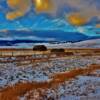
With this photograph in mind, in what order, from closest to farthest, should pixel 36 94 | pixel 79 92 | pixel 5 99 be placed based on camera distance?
1. pixel 5 99
2. pixel 36 94
3. pixel 79 92

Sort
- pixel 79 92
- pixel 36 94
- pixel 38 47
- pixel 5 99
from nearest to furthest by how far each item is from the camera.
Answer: pixel 5 99 → pixel 36 94 → pixel 79 92 → pixel 38 47

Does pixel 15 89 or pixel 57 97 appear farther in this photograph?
pixel 15 89

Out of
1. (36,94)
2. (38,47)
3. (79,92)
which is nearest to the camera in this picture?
(36,94)

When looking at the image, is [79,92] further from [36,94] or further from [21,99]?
[21,99]

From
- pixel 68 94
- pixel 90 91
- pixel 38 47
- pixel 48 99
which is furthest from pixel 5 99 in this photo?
pixel 38 47

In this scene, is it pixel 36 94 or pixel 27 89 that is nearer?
pixel 36 94

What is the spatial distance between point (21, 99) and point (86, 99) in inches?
77.5

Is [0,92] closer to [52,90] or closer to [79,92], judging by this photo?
[52,90]

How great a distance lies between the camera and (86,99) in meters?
11.0

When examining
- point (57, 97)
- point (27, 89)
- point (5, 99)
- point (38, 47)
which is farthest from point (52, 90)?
point (38, 47)

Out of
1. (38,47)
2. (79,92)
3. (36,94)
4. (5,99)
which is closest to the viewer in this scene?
(5,99)

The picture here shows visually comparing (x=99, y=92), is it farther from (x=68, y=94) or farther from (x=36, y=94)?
(x=36, y=94)

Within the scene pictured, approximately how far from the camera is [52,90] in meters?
12.9

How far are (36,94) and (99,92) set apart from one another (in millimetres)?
2482
